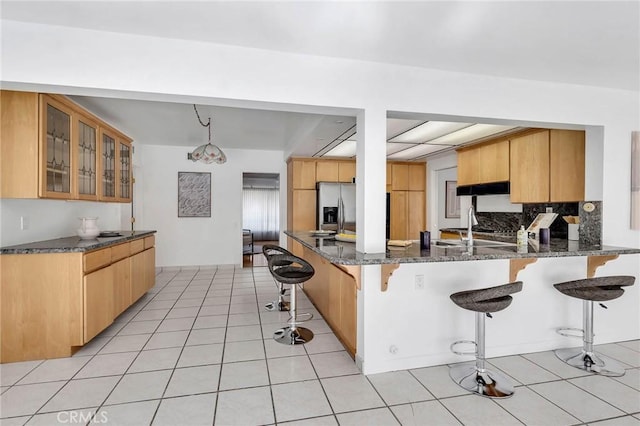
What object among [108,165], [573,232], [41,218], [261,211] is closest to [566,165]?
[573,232]

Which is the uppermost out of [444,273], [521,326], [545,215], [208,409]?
[545,215]

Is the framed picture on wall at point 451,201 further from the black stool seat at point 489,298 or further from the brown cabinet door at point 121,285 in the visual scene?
the brown cabinet door at point 121,285

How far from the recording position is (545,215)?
3770mm

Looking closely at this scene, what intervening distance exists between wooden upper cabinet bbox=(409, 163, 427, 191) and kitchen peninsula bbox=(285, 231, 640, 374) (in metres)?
3.86

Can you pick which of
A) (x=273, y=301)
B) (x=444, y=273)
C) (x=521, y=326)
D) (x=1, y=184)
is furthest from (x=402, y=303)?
(x=1, y=184)

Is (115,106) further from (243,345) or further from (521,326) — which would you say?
(521,326)

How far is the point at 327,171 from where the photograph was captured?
20.8 feet

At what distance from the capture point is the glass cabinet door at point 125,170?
4.53 metres

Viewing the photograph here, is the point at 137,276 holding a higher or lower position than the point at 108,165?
lower

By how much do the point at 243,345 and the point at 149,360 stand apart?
30.1 inches

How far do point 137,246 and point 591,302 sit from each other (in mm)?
4746

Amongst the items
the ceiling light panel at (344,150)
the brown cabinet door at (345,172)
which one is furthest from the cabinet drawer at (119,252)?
the brown cabinet door at (345,172)

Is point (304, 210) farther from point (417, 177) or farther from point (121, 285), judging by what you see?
point (121, 285)

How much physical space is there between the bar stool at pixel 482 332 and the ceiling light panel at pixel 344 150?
292 centimetres
